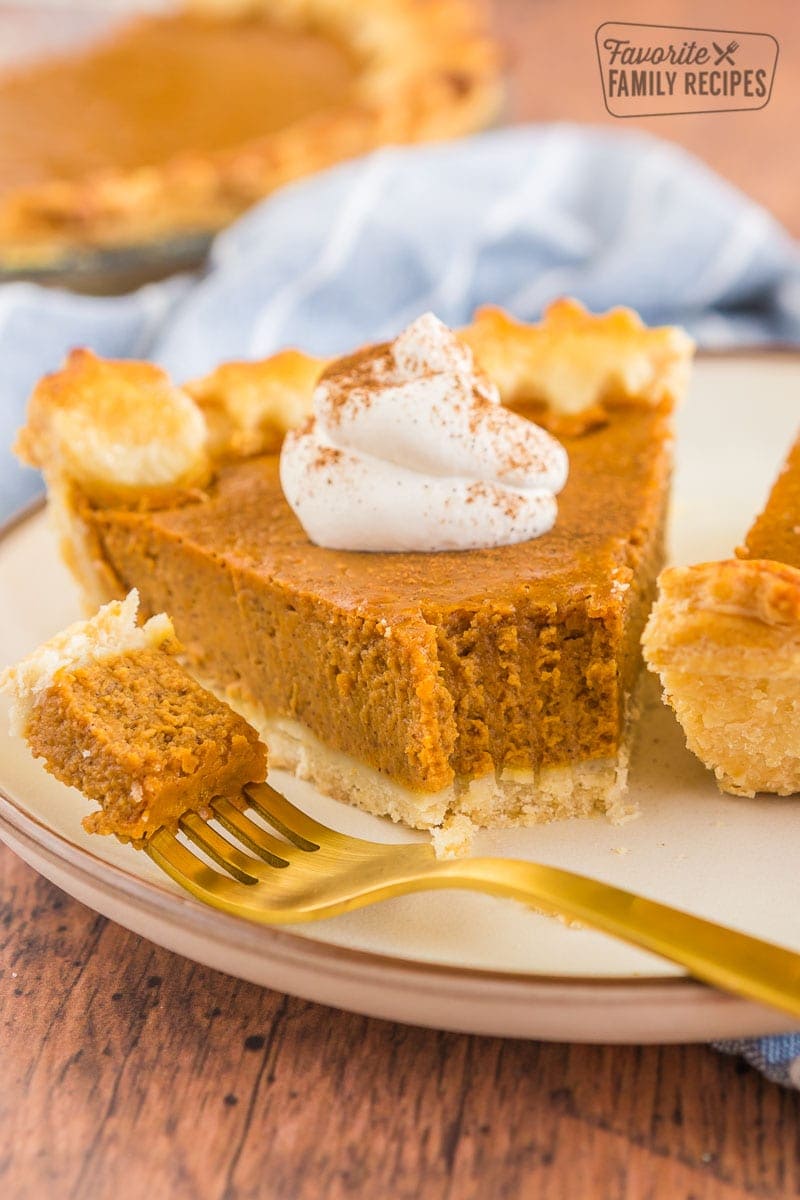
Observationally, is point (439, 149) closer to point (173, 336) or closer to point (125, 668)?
point (173, 336)

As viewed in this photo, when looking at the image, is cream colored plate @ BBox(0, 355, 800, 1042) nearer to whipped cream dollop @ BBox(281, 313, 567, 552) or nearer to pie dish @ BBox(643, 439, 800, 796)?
pie dish @ BBox(643, 439, 800, 796)

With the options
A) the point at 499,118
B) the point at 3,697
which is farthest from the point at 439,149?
the point at 3,697

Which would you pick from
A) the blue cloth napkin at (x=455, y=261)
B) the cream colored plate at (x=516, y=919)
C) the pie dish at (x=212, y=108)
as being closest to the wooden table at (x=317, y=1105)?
the cream colored plate at (x=516, y=919)

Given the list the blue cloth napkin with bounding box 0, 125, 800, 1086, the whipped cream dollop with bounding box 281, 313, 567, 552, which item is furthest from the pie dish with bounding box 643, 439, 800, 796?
the blue cloth napkin with bounding box 0, 125, 800, 1086

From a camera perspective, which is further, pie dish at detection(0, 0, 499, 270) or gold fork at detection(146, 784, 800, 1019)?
pie dish at detection(0, 0, 499, 270)

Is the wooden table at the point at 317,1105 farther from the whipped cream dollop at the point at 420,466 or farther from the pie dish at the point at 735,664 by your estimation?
the whipped cream dollop at the point at 420,466

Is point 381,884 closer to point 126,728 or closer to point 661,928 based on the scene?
point 661,928
